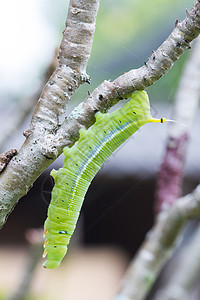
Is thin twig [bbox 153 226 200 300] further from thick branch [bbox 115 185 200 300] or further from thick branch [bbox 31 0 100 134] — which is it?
thick branch [bbox 31 0 100 134]

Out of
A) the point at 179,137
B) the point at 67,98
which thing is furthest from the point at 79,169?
the point at 179,137

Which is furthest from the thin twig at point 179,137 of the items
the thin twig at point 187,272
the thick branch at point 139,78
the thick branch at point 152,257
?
the thick branch at point 139,78

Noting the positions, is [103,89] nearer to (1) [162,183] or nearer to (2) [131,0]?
(1) [162,183]

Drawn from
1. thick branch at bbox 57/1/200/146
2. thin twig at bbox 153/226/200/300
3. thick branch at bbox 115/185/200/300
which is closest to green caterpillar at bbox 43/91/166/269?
thick branch at bbox 57/1/200/146

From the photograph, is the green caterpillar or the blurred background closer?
the green caterpillar

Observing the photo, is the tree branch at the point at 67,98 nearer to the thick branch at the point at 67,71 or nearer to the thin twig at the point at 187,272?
the thick branch at the point at 67,71

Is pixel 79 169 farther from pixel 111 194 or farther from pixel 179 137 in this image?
pixel 111 194

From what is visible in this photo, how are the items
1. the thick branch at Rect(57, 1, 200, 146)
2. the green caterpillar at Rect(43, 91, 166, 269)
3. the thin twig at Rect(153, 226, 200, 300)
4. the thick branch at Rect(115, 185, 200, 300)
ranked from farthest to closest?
the thin twig at Rect(153, 226, 200, 300), the thick branch at Rect(115, 185, 200, 300), the green caterpillar at Rect(43, 91, 166, 269), the thick branch at Rect(57, 1, 200, 146)

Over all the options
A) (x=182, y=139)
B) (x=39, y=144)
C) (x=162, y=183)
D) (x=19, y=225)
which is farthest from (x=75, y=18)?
(x=19, y=225)
